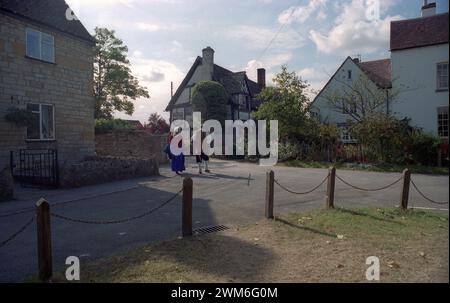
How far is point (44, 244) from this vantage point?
4609mm

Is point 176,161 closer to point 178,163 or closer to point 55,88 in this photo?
point 178,163

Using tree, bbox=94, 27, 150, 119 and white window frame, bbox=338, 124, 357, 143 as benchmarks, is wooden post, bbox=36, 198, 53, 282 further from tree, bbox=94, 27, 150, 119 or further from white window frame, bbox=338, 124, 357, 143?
tree, bbox=94, 27, 150, 119

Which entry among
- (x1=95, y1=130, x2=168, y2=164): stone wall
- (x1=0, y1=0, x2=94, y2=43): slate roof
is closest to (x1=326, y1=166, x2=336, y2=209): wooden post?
(x1=0, y1=0, x2=94, y2=43): slate roof

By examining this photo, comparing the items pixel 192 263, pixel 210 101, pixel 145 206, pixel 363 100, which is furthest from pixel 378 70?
pixel 192 263

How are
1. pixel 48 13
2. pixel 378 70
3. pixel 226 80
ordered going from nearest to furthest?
pixel 48 13
pixel 378 70
pixel 226 80

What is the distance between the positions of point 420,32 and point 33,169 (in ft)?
39.8

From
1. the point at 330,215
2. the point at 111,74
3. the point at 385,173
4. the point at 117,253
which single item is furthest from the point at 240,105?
the point at 117,253

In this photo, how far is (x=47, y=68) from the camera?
1576cm

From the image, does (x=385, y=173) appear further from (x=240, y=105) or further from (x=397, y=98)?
(x=240, y=105)

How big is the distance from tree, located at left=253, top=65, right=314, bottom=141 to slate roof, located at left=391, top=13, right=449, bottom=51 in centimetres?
1020

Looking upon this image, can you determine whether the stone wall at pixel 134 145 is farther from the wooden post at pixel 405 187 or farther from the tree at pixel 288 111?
the wooden post at pixel 405 187

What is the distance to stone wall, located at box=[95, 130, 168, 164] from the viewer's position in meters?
20.9

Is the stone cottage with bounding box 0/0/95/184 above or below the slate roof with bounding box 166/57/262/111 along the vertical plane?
below
